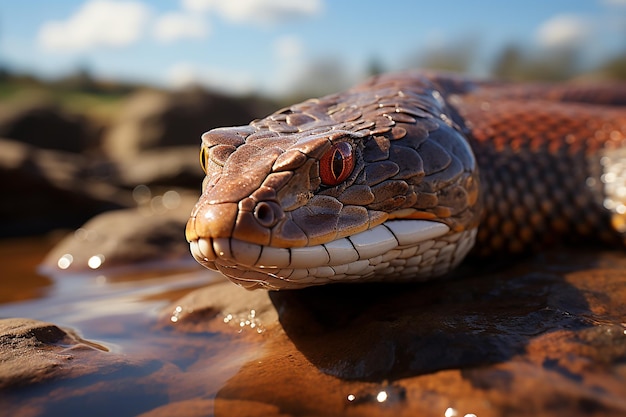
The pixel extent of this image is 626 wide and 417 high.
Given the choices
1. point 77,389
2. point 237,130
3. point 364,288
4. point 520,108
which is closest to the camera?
point 77,389

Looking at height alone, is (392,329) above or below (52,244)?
below

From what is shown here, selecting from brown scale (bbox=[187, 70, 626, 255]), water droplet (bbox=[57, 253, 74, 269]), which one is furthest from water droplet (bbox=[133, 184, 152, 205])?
brown scale (bbox=[187, 70, 626, 255])

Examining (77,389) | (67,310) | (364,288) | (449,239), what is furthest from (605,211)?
(67,310)

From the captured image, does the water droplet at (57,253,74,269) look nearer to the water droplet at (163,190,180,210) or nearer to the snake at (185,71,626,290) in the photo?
the snake at (185,71,626,290)

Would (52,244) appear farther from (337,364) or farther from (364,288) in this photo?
A: (337,364)

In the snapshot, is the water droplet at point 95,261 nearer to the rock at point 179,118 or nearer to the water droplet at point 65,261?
the water droplet at point 65,261
